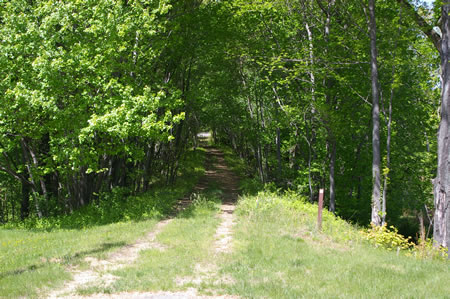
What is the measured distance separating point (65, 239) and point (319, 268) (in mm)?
6661

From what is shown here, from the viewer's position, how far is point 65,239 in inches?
397

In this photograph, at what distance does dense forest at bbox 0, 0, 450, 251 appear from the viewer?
12258 mm

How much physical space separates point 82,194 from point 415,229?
21127mm

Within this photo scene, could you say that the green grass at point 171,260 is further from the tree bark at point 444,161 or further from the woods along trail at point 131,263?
the tree bark at point 444,161

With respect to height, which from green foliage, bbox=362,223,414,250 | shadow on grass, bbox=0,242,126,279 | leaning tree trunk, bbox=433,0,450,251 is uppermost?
leaning tree trunk, bbox=433,0,450,251

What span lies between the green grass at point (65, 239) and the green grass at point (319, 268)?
9.34 ft

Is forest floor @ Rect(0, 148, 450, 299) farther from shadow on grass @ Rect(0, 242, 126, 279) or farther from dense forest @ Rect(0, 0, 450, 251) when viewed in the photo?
dense forest @ Rect(0, 0, 450, 251)

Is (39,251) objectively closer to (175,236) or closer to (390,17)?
(175,236)

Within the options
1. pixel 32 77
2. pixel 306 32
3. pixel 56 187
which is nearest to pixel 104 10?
pixel 32 77

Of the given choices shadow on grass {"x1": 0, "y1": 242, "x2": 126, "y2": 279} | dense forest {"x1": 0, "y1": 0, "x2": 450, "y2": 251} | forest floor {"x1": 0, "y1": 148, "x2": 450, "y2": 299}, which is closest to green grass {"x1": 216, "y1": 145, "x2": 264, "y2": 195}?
dense forest {"x1": 0, "y1": 0, "x2": 450, "y2": 251}

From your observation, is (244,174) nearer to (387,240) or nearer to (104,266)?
(387,240)

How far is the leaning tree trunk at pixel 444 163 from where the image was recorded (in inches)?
358

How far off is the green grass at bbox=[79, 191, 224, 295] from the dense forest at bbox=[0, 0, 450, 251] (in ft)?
11.4

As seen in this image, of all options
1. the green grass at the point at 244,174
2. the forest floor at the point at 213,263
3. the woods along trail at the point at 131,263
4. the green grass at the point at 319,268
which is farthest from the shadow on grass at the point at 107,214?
the green grass at the point at 244,174
